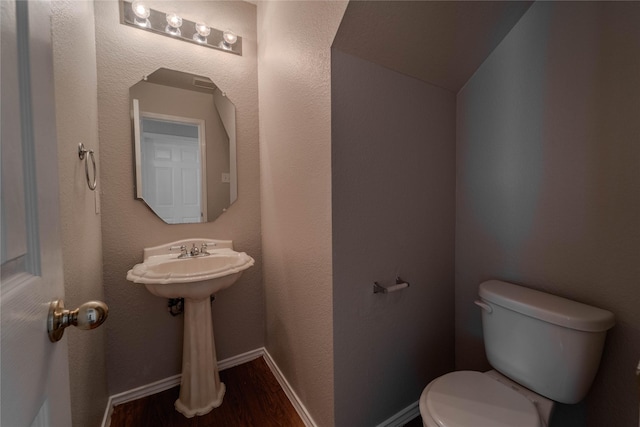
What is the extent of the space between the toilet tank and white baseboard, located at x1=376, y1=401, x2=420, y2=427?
502mm

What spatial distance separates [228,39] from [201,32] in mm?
158

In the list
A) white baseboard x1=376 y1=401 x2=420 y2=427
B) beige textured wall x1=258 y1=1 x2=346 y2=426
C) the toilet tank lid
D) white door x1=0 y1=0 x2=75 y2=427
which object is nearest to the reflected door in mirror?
beige textured wall x1=258 y1=1 x2=346 y2=426

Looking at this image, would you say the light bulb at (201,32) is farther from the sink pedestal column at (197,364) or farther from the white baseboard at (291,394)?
the white baseboard at (291,394)

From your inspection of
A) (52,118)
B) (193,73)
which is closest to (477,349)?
(52,118)

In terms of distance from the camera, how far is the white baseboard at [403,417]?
1.28 m

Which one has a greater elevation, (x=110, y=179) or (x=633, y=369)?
(x=110, y=179)

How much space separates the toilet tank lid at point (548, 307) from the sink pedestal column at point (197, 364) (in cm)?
146

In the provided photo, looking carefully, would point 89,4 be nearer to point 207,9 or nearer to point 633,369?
point 207,9

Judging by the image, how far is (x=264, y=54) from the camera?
1659mm

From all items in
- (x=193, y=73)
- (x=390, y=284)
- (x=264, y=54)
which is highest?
(x=264, y=54)

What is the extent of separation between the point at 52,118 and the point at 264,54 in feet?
4.80

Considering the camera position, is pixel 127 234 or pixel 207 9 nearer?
pixel 127 234

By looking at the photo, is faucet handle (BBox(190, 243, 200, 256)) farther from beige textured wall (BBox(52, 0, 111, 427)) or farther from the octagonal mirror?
beige textured wall (BBox(52, 0, 111, 427))

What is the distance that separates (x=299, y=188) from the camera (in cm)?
132
